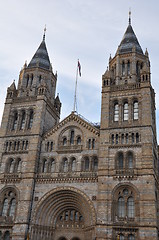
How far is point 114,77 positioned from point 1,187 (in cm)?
2082

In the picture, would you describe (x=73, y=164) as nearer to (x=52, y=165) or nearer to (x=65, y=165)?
(x=65, y=165)

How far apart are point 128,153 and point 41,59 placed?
22209 mm

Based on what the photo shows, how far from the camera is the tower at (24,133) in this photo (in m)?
38.2

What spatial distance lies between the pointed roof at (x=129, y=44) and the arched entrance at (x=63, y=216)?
21.0 meters

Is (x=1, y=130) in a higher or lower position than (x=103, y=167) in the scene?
higher

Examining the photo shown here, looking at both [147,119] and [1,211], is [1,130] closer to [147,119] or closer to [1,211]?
[1,211]

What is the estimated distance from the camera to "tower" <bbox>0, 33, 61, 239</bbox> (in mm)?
38156

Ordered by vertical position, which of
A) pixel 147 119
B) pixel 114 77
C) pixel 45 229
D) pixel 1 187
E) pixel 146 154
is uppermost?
pixel 114 77

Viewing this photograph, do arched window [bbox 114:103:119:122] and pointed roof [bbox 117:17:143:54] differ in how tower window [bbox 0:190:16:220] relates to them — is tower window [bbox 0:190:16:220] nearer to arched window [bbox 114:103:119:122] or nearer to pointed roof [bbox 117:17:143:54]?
arched window [bbox 114:103:119:122]

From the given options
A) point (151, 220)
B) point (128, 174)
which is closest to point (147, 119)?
point (128, 174)

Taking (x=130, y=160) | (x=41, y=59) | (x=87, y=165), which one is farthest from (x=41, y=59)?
(x=130, y=160)

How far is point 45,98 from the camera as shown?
45.0 metres

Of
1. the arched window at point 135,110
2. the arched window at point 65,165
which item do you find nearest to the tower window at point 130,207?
the arched window at point 65,165

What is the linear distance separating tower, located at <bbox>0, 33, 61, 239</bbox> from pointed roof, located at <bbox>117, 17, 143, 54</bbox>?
1154 centimetres
